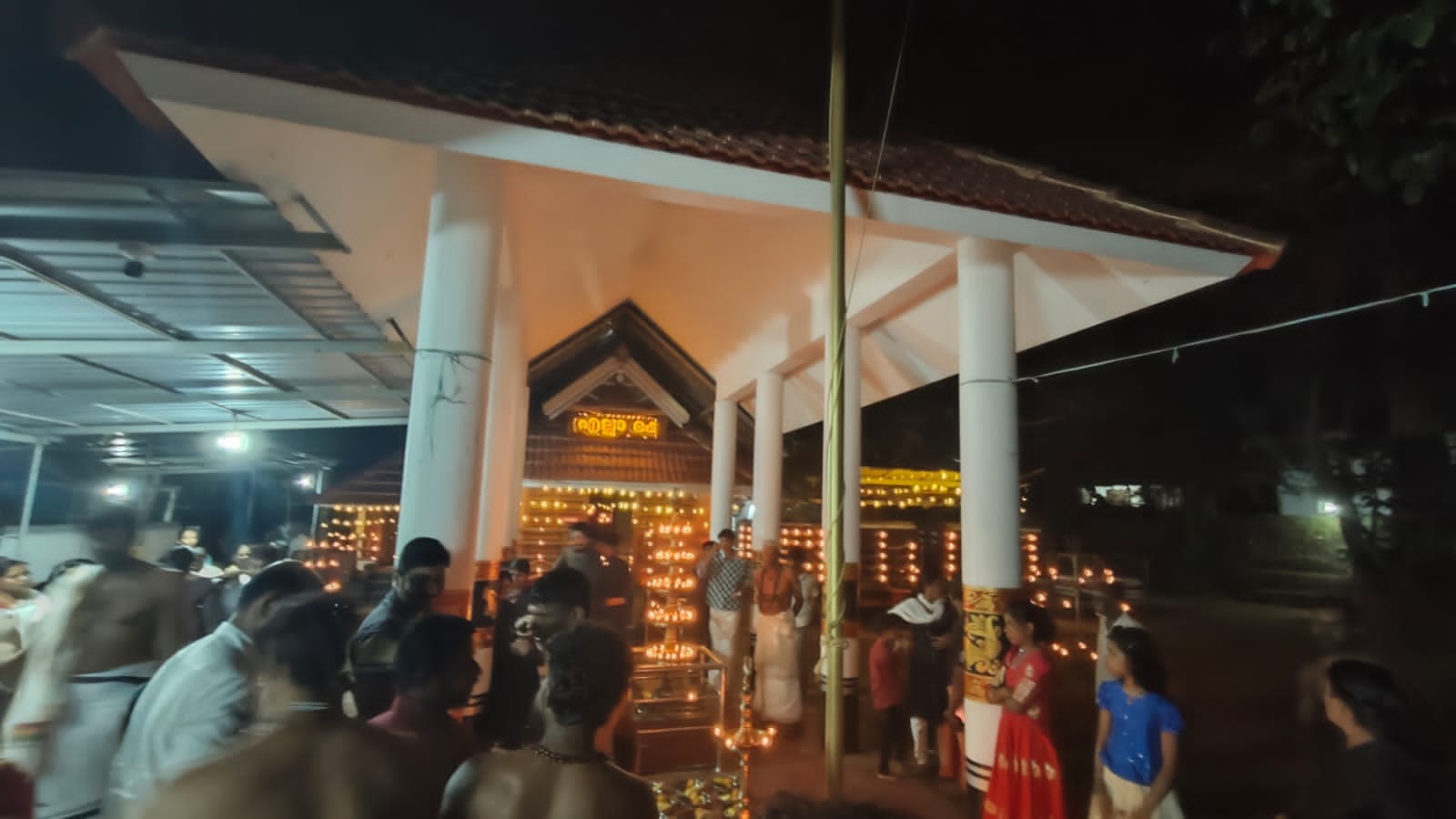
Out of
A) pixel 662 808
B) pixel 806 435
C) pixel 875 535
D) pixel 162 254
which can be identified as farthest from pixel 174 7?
pixel 875 535

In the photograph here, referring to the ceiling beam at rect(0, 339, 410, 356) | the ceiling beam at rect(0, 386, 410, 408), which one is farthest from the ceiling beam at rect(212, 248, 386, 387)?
the ceiling beam at rect(0, 386, 410, 408)

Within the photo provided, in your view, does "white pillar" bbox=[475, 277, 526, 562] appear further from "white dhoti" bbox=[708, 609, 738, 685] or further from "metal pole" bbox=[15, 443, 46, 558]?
"metal pole" bbox=[15, 443, 46, 558]

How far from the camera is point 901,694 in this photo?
5539mm

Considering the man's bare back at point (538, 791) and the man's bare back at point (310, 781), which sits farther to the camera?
the man's bare back at point (538, 791)

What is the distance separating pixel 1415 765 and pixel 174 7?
5376 mm

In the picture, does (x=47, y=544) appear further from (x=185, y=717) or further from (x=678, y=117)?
(x=678, y=117)

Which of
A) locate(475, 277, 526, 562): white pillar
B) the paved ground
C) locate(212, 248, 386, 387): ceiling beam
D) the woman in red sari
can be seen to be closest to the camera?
the woman in red sari

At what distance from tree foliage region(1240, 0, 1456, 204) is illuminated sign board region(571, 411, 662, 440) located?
949 cm

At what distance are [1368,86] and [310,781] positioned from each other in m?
5.14

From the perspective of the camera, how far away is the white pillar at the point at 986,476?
4.21 metres

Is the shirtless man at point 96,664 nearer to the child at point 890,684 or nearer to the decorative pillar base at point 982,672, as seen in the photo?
the decorative pillar base at point 982,672

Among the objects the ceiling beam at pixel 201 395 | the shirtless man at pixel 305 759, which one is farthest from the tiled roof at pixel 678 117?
the ceiling beam at pixel 201 395

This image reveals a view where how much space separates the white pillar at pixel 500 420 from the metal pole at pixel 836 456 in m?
3.95

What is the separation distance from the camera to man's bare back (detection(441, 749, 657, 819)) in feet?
4.97
